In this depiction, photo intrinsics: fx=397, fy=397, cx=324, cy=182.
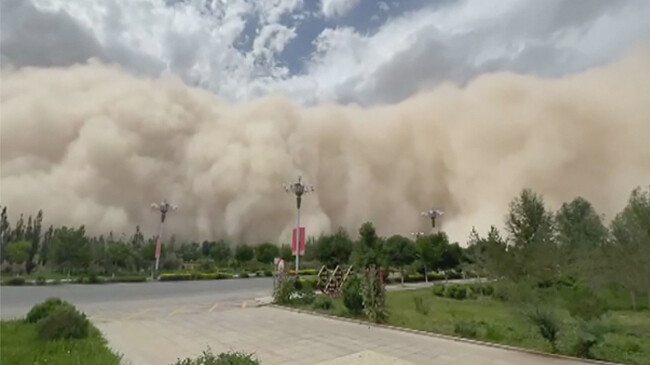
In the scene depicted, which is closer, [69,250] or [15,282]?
[15,282]

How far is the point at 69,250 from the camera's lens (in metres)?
38.6

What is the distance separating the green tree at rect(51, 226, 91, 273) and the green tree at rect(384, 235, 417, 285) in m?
29.9

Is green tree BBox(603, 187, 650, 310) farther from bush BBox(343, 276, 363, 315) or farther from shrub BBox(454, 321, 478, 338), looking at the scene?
bush BBox(343, 276, 363, 315)

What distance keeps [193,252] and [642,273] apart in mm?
72287

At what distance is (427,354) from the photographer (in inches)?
314

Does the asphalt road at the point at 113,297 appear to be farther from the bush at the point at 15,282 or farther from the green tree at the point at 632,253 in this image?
the green tree at the point at 632,253

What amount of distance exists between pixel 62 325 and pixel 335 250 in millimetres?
34264

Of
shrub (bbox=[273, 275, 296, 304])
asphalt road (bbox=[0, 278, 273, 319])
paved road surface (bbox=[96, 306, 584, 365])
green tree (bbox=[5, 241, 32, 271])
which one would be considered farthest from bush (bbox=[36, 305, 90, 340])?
green tree (bbox=[5, 241, 32, 271])

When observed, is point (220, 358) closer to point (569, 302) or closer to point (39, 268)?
point (569, 302)

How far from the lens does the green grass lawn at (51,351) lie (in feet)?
21.7

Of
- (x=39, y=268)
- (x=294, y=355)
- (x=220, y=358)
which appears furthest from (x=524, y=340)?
(x=39, y=268)

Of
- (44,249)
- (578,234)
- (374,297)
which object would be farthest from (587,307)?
(44,249)

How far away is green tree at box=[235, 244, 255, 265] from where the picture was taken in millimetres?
64581

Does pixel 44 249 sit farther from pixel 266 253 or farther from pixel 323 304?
pixel 323 304
